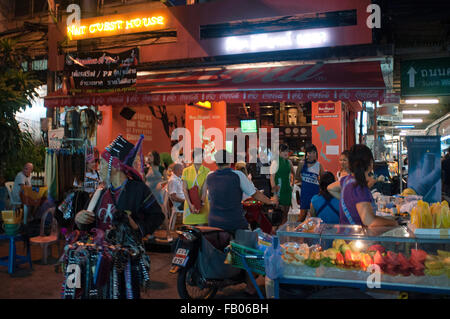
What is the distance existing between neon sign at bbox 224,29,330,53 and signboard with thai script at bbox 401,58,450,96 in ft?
7.99

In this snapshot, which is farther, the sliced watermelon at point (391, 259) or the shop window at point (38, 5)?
the shop window at point (38, 5)

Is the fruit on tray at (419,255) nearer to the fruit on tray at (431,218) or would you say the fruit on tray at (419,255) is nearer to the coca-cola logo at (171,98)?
the fruit on tray at (431,218)

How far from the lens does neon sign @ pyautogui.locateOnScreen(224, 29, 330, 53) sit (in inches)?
350

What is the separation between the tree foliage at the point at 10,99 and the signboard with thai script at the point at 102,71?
102cm

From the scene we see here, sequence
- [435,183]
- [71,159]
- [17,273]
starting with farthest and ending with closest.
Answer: [71,159] → [435,183] → [17,273]

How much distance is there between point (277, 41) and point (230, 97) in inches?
82.0

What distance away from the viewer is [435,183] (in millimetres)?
8234

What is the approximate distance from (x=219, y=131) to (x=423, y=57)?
18.6ft

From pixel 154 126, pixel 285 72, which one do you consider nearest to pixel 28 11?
pixel 154 126

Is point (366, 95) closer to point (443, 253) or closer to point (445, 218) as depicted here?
point (445, 218)

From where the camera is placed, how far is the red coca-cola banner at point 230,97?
763cm

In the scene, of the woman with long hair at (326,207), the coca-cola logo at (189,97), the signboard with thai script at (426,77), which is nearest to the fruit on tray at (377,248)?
the woman with long hair at (326,207)
